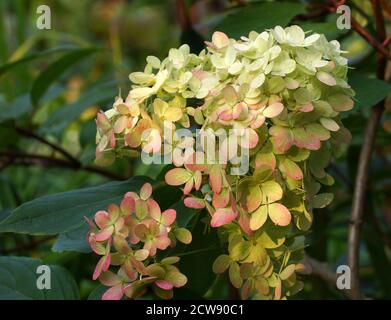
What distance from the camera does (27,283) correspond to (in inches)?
30.0

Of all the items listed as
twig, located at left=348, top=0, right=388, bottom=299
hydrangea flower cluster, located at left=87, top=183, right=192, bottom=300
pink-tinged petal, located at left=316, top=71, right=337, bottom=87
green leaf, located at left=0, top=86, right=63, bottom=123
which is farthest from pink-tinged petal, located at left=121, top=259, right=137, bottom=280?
green leaf, located at left=0, top=86, right=63, bottom=123

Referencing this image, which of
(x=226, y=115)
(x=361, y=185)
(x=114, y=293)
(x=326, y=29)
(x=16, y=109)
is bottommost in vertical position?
(x=114, y=293)

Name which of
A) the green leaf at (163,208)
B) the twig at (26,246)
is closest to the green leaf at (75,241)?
the green leaf at (163,208)

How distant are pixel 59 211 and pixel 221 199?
17cm

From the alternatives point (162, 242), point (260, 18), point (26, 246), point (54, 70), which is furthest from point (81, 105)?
point (162, 242)

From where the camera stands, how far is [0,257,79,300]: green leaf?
0.75 m

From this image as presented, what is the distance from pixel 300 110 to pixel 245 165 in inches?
2.5

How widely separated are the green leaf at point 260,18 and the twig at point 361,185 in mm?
94

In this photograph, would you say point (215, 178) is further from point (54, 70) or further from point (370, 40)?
point (54, 70)

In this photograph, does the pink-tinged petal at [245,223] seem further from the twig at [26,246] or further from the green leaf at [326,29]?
the twig at [26,246]

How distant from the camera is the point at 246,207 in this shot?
65 cm

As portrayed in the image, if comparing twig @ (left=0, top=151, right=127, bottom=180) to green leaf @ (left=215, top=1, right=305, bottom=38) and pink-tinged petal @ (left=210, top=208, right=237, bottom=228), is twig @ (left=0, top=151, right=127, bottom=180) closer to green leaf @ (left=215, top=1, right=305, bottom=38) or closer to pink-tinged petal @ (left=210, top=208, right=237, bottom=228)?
green leaf @ (left=215, top=1, right=305, bottom=38)
